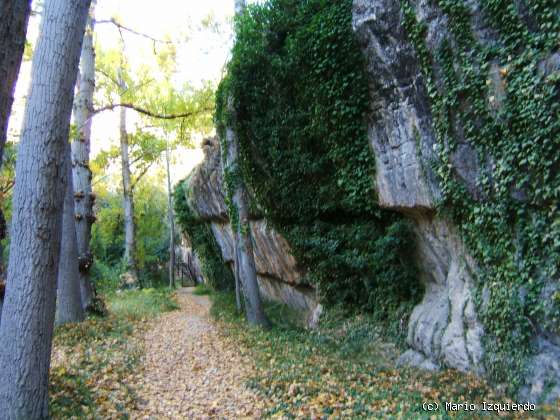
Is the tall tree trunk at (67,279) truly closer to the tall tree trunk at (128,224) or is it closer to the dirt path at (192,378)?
the dirt path at (192,378)

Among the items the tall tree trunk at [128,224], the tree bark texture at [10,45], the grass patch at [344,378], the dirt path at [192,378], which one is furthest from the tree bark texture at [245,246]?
the tall tree trunk at [128,224]

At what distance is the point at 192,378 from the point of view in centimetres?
736

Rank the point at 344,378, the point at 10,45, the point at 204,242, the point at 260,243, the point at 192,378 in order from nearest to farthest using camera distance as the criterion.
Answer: the point at 10,45, the point at 344,378, the point at 192,378, the point at 260,243, the point at 204,242

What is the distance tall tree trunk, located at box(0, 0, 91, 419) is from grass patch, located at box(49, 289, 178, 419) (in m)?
0.71

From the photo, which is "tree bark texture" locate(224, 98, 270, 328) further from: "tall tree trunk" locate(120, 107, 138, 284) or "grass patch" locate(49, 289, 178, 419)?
"tall tree trunk" locate(120, 107, 138, 284)

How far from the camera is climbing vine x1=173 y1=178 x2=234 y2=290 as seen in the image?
805 inches

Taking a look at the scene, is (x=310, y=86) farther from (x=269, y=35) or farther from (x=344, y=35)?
(x=269, y=35)

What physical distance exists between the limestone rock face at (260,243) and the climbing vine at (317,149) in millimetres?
788

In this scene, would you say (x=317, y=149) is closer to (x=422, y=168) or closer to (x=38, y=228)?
(x=422, y=168)

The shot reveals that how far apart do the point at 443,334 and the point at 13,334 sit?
6.30 meters

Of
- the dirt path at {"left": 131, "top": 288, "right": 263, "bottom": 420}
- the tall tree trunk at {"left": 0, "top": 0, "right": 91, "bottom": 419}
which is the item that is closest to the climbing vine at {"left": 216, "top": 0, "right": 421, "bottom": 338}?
the dirt path at {"left": 131, "top": 288, "right": 263, "bottom": 420}

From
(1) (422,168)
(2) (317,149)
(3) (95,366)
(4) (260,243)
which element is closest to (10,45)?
(3) (95,366)

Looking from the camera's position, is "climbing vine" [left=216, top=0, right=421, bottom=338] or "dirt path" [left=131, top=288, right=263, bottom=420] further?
"climbing vine" [left=216, top=0, right=421, bottom=338]

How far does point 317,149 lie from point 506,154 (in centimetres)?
466
